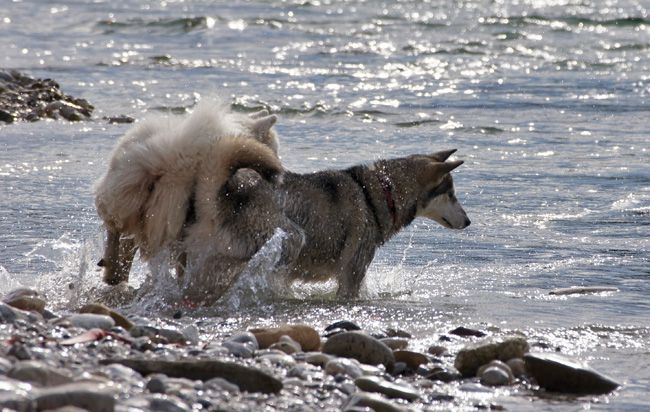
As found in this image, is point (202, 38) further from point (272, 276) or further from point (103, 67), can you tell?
point (272, 276)

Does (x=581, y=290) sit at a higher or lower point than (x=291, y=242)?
lower

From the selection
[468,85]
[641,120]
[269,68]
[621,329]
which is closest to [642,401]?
[621,329]

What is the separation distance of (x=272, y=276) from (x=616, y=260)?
2766 mm

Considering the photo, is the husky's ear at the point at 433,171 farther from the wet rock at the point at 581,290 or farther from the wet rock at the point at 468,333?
the wet rock at the point at 468,333

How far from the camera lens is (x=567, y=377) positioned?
5703mm

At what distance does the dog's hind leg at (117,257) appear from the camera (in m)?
7.26

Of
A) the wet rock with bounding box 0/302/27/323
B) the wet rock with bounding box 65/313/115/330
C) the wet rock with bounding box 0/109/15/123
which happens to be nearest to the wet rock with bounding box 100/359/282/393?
the wet rock with bounding box 65/313/115/330

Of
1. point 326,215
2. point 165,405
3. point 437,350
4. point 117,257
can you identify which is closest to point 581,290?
point 326,215

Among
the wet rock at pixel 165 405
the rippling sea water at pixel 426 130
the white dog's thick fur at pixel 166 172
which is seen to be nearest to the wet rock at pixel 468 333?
the rippling sea water at pixel 426 130

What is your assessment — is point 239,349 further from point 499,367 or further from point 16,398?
point 16,398

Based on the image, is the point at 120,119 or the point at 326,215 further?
the point at 120,119

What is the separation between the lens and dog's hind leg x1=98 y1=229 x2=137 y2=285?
7.26 m

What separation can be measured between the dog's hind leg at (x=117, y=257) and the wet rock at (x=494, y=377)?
8.19ft

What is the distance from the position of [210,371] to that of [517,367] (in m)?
1.71
